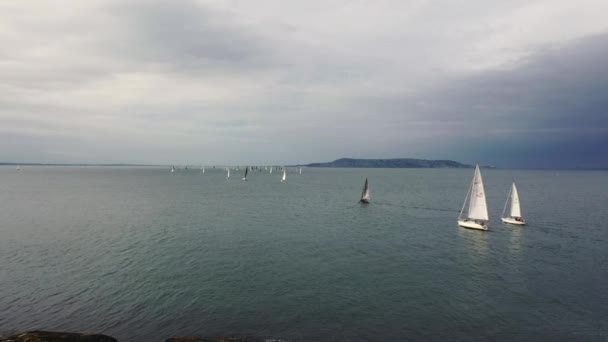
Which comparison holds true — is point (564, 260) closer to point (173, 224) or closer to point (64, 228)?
point (173, 224)

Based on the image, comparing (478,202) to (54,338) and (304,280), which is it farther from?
(54,338)

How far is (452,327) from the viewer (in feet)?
87.3

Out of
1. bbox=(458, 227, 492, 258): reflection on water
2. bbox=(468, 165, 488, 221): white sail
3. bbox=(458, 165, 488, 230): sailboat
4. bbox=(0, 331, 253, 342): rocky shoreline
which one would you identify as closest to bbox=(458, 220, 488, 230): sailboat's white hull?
bbox=(458, 165, 488, 230): sailboat

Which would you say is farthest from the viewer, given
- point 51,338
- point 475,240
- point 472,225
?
point 472,225

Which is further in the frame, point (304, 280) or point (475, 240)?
point (475, 240)

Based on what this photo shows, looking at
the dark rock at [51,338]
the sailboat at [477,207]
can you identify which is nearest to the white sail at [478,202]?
the sailboat at [477,207]

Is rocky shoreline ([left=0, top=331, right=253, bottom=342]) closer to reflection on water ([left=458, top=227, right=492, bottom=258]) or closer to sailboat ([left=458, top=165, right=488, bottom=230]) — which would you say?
reflection on water ([left=458, top=227, right=492, bottom=258])

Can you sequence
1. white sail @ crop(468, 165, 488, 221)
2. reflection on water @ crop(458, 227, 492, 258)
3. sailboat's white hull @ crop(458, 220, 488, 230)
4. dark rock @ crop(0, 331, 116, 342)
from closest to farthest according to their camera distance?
dark rock @ crop(0, 331, 116, 342) → reflection on water @ crop(458, 227, 492, 258) → sailboat's white hull @ crop(458, 220, 488, 230) → white sail @ crop(468, 165, 488, 221)

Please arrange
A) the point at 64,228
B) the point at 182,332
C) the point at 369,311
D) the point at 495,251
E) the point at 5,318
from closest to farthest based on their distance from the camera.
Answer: the point at 182,332
the point at 5,318
the point at 369,311
the point at 495,251
the point at 64,228

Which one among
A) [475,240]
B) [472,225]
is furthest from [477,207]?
[475,240]

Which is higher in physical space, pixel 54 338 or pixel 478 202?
pixel 478 202

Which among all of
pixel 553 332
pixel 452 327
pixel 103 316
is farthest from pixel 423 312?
pixel 103 316

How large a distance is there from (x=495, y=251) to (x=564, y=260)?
8.01 metres

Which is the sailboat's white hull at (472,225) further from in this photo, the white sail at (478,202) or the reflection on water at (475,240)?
the white sail at (478,202)
